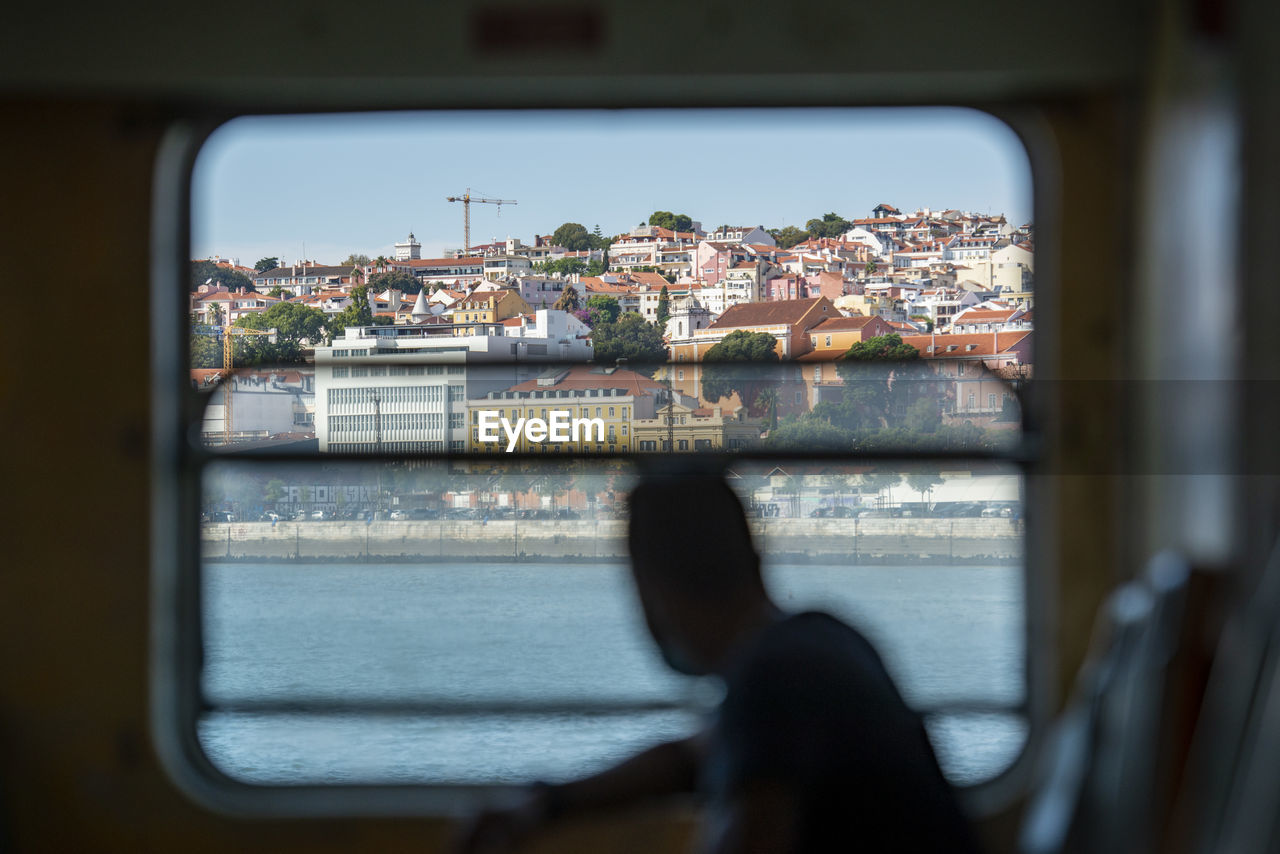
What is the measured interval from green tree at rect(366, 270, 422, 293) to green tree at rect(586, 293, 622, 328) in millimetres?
394

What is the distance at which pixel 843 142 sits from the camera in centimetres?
251

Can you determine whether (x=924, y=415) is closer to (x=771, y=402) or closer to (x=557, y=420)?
(x=771, y=402)

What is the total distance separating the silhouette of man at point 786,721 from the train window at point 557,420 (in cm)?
104

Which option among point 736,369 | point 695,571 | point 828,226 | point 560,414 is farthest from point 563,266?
point 695,571

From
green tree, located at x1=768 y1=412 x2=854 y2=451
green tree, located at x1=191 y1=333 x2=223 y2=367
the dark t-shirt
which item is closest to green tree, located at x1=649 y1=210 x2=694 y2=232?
green tree, located at x1=768 y1=412 x2=854 y2=451

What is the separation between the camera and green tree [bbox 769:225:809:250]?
2.60 metres

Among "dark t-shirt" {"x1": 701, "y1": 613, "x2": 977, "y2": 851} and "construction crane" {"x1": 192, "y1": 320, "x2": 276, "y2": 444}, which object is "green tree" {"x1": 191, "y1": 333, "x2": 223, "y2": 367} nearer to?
"construction crane" {"x1": 192, "y1": 320, "x2": 276, "y2": 444}

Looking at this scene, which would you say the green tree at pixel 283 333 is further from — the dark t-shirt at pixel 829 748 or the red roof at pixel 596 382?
the dark t-shirt at pixel 829 748

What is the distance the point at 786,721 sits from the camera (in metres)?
1.19

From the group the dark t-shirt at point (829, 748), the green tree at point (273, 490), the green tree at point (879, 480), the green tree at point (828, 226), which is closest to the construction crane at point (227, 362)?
the green tree at point (273, 490)

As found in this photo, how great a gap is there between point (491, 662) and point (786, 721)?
4.95 ft
